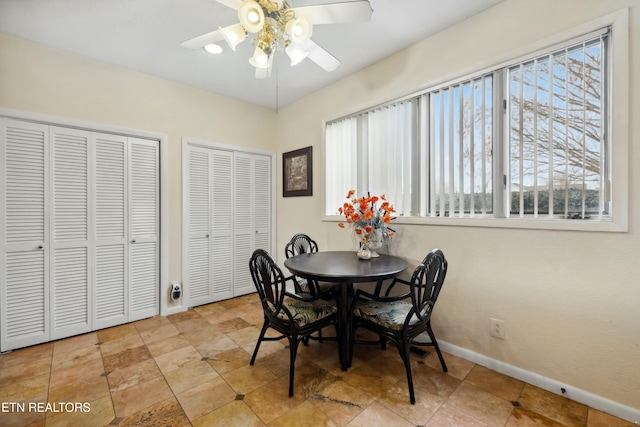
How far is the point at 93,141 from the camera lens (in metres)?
2.68

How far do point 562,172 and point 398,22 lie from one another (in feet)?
5.30

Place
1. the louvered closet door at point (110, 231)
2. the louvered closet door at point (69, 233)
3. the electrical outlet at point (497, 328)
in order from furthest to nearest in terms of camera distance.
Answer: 1. the louvered closet door at point (110, 231)
2. the louvered closet door at point (69, 233)
3. the electrical outlet at point (497, 328)

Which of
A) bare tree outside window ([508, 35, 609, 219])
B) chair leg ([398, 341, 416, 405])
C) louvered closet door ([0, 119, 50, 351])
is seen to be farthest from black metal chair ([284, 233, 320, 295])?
louvered closet door ([0, 119, 50, 351])

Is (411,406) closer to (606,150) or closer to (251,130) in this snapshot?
(606,150)

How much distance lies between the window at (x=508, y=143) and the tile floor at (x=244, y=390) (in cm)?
118

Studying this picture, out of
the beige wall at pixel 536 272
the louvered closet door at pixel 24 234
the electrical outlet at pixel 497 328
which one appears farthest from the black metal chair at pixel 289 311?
the louvered closet door at pixel 24 234

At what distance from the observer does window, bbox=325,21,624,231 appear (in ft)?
5.46

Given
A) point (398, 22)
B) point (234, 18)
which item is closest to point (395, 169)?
point (398, 22)

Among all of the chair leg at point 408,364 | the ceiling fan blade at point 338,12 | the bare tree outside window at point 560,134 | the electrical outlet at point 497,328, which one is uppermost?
the ceiling fan blade at point 338,12

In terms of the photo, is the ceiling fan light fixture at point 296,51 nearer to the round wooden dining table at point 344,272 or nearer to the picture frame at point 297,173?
the round wooden dining table at point 344,272

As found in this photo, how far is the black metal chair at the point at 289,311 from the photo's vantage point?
5.91 ft

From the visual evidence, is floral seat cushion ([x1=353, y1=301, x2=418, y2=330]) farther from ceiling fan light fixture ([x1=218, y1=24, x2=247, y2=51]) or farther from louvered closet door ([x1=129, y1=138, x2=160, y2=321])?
louvered closet door ([x1=129, y1=138, x2=160, y2=321])

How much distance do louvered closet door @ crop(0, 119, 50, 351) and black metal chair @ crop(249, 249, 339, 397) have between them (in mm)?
2044

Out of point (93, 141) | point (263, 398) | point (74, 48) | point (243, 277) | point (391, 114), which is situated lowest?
point (263, 398)
